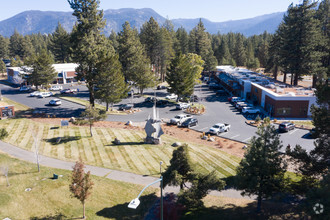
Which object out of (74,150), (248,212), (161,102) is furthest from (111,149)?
(161,102)

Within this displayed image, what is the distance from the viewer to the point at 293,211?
22.0 meters

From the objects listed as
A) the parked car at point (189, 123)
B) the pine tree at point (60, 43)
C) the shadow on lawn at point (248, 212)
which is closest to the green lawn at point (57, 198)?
the shadow on lawn at point (248, 212)

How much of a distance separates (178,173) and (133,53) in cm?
5351

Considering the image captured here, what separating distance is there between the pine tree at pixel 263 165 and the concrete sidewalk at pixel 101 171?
214 inches

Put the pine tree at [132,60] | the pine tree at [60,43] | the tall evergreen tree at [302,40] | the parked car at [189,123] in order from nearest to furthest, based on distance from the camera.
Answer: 1. the parked car at [189,123]
2. the tall evergreen tree at [302,40]
3. the pine tree at [132,60]
4. the pine tree at [60,43]

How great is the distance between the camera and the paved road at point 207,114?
42431 mm

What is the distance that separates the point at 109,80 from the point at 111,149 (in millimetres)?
19948

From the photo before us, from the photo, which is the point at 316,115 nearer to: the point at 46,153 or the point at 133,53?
the point at 46,153

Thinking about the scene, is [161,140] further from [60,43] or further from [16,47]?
[16,47]

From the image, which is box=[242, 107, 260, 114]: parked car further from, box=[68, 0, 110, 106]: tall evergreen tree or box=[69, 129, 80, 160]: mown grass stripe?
box=[69, 129, 80, 160]: mown grass stripe

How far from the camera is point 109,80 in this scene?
5138 centimetres

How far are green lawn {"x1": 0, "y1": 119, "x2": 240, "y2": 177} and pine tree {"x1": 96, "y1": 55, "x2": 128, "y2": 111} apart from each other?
33.3 ft

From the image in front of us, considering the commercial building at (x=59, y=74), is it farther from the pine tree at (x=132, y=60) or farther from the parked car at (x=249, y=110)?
the parked car at (x=249, y=110)

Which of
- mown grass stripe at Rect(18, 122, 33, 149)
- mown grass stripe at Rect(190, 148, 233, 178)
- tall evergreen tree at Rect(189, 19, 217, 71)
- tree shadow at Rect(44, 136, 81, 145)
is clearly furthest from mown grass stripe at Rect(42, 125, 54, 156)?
tall evergreen tree at Rect(189, 19, 217, 71)
